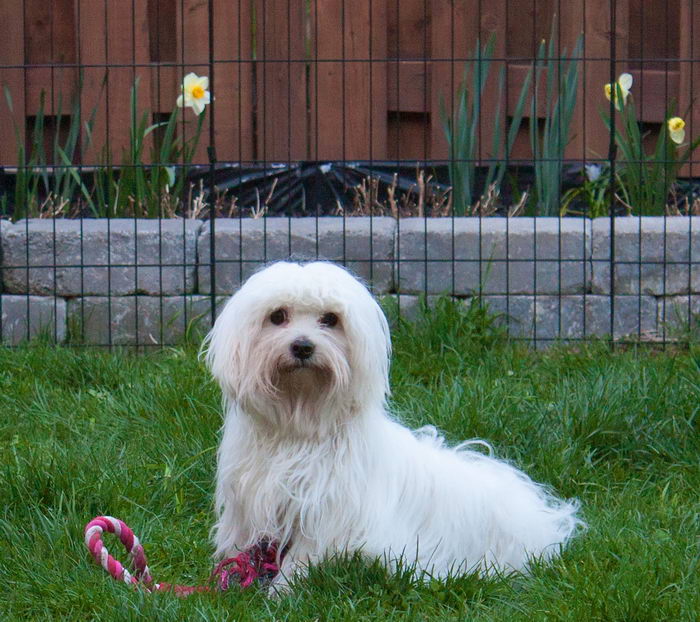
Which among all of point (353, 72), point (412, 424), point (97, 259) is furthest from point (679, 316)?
point (97, 259)

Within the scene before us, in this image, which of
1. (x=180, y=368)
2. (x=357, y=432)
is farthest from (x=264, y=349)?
(x=180, y=368)

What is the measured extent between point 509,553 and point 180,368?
6.41 feet

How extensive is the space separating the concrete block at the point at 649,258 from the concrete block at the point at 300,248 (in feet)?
3.44

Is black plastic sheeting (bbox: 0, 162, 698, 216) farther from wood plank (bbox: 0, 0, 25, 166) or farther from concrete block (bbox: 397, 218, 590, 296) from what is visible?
concrete block (bbox: 397, 218, 590, 296)

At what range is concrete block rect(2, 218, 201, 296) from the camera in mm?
5984

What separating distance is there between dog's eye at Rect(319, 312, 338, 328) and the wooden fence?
427 centimetres

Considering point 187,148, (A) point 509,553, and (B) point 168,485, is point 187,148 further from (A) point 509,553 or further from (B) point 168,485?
(A) point 509,553

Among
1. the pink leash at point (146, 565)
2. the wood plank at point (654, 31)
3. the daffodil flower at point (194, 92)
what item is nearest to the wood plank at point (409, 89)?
the wood plank at point (654, 31)

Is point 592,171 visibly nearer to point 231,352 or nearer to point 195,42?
point 195,42

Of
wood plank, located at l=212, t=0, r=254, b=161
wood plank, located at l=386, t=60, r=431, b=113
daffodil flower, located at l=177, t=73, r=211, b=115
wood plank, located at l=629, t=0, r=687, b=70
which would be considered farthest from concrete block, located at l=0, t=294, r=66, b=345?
wood plank, located at l=629, t=0, r=687, b=70

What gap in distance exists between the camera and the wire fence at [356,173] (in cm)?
596

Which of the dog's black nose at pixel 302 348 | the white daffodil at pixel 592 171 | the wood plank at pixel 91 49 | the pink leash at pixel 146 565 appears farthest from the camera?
the wood plank at pixel 91 49

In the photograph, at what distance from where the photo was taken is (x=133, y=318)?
5992 mm

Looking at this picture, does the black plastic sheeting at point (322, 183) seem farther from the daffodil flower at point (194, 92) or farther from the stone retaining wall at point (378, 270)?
the stone retaining wall at point (378, 270)
